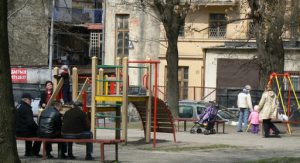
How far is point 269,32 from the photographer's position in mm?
32875

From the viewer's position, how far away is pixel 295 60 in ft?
171

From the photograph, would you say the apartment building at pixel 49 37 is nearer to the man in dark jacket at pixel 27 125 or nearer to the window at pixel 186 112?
the window at pixel 186 112

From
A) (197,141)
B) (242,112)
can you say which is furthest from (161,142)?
(242,112)

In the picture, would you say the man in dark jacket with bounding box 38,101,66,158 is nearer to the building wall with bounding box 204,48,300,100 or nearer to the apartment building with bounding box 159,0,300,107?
the apartment building with bounding box 159,0,300,107

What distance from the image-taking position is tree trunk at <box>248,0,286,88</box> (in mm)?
32344

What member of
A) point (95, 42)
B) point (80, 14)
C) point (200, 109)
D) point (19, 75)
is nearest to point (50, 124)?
point (200, 109)

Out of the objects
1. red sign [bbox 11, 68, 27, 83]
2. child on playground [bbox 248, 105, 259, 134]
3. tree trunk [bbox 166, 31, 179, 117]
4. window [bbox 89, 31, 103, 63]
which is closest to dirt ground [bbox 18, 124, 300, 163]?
child on playground [bbox 248, 105, 259, 134]

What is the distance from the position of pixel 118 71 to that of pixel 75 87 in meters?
1.35

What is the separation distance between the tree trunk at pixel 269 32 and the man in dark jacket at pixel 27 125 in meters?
15.2

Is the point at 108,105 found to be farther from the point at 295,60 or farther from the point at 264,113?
the point at 295,60

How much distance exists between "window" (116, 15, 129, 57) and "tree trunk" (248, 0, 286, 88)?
24.8 meters

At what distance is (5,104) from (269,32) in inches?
770

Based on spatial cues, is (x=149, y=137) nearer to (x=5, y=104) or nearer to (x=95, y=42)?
(x=5, y=104)

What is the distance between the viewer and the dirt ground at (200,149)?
64.2ft
